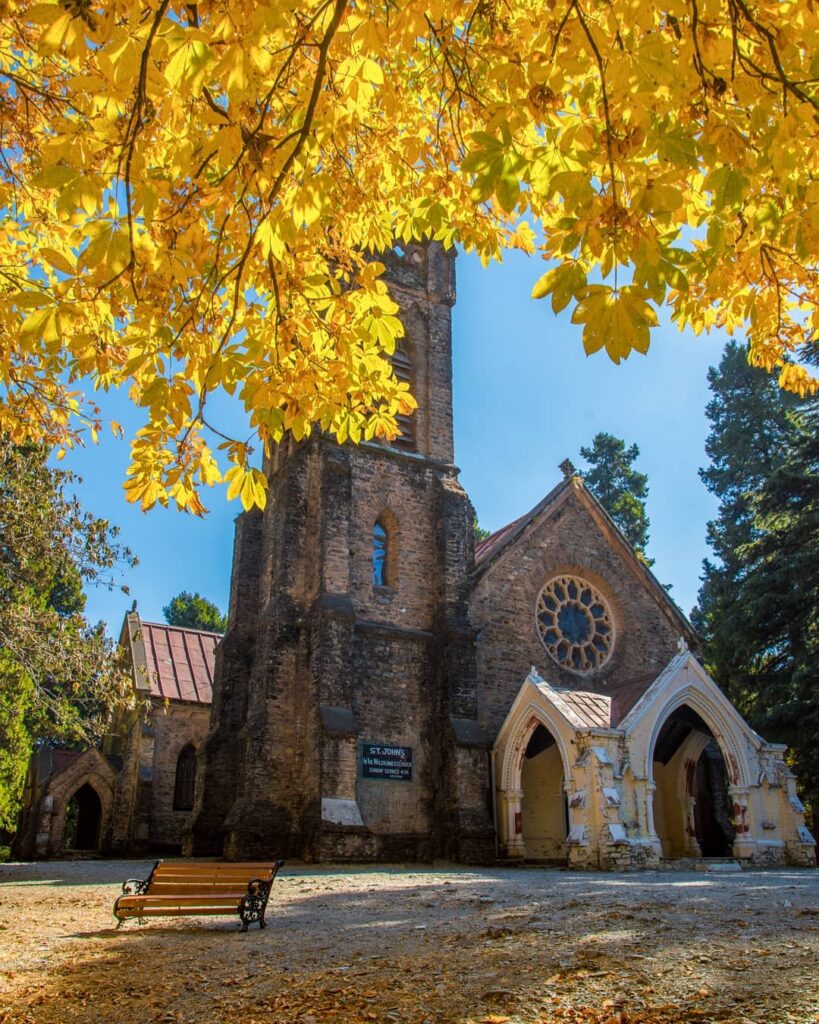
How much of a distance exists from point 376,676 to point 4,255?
13.9 meters

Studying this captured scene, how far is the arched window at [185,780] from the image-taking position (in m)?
26.6

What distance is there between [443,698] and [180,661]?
14.7 metres

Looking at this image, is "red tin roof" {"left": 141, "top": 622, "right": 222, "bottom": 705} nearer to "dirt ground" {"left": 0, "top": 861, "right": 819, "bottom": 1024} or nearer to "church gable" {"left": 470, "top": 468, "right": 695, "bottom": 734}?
"church gable" {"left": 470, "top": 468, "right": 695, "bottom": 734}

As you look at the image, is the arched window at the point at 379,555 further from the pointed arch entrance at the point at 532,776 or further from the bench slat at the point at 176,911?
the bench slat at the point at 176,911

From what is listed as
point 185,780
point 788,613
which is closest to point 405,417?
point 788,613

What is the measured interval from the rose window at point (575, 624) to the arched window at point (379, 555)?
414 cm

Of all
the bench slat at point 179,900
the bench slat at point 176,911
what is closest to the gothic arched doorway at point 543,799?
the bench slat at point 176,911

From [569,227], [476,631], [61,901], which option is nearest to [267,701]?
[476,631]

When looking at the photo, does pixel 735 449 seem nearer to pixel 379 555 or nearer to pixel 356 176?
pixel 379 555

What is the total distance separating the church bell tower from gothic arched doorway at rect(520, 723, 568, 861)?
1.58m

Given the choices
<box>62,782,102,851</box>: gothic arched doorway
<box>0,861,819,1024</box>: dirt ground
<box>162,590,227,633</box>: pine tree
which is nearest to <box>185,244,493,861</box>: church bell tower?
<box>0,861,819,1024</box>: dirt ground

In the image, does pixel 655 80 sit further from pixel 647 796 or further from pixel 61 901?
pixel 647 796

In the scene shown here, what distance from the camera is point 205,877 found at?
28.3 feet

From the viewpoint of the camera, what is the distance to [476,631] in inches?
767
